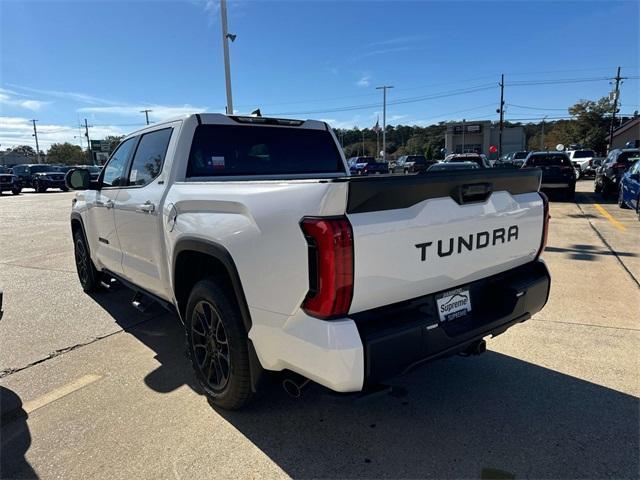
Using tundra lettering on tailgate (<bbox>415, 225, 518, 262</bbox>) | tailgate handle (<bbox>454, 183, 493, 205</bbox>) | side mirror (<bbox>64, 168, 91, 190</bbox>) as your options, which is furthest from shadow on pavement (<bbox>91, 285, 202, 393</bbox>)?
tailgate handle (<bbox>454, 183, 493, 205</bbox>)

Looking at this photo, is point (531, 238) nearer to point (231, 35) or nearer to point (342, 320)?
point (342, 320)

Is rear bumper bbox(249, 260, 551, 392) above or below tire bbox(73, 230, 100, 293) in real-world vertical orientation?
above

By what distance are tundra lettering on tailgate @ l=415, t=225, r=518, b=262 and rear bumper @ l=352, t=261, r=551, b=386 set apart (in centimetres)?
25

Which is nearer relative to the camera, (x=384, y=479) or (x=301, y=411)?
(x=384, y=479)

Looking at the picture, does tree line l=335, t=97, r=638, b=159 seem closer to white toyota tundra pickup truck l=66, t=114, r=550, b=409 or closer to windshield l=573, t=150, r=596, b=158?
windshield l=573, t=150, r=596, b=158

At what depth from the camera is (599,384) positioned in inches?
123

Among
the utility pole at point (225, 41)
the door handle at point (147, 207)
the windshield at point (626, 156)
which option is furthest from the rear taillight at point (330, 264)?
the windshield at point (626, 156)

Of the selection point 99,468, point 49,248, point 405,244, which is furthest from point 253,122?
point 49,248

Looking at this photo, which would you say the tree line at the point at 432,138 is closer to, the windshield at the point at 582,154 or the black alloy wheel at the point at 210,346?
the windshield at the point at 582,154

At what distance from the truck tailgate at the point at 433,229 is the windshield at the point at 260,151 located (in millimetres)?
1888

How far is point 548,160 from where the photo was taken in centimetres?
1576

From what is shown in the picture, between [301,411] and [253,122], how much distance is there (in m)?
2.45

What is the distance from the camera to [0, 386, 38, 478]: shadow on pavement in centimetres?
246

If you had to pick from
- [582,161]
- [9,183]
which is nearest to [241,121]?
[582,161]
